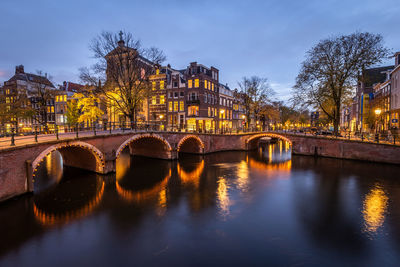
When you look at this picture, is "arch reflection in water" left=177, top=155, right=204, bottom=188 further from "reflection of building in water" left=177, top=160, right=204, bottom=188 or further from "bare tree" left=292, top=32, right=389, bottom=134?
"bare tree" left=292, top=32, right=389, bottom=134

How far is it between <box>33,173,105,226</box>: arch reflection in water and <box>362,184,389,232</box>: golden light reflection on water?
14273 mm

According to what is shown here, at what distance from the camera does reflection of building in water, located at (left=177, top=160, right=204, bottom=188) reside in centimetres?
1722

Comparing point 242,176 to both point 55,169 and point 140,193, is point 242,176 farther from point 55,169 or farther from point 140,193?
point 55,169

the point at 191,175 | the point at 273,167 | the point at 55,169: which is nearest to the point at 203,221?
the point at 191,175

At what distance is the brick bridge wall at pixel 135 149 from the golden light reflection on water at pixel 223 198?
9.52 meters

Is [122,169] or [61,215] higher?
[122,169]

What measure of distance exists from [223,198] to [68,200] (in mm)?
9683

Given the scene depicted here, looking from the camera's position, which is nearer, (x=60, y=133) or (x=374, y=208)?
(x=374, y=208)

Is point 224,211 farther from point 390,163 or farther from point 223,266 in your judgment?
point 390,163

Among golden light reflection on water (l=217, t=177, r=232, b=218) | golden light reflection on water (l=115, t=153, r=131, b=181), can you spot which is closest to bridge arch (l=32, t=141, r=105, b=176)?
golden light reflection on water (l=115, t=153, r=131, b=181)

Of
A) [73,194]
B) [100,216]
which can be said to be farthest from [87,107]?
[100,216]

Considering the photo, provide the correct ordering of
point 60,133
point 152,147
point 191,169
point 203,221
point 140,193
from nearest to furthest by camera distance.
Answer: point 203,221 < point 140,193 < point 60,133 < point 191,169 < point 152,147

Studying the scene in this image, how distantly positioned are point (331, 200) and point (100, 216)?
13798 mm

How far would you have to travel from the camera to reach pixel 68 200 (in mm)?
12711
